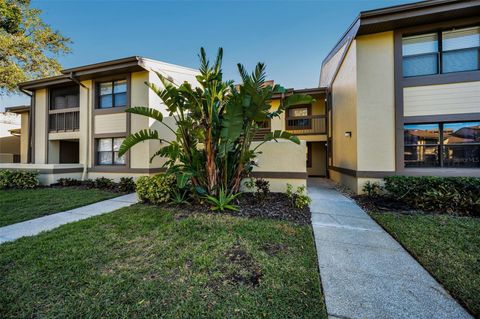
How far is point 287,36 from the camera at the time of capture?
1185 cm

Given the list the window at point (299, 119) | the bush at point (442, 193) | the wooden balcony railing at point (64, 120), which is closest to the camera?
the bush at point (442, 193)

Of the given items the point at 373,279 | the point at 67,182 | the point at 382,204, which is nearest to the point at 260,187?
the point at 382,204

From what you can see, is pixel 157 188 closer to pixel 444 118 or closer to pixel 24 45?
pixel 444 118

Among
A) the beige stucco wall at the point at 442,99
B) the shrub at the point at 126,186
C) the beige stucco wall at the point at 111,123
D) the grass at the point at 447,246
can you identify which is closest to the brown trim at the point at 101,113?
the beige stucco wall at the point at 111,123

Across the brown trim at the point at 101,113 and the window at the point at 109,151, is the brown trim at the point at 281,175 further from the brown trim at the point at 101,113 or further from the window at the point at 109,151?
the window at the point at 109,151

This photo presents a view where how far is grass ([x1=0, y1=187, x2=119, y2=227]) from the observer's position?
573cm

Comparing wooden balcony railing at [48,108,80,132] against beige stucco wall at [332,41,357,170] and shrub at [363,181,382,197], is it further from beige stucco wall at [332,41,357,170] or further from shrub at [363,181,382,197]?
shrub at [363,181,382,197]

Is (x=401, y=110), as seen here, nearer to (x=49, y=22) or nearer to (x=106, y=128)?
(x=106, y=128)

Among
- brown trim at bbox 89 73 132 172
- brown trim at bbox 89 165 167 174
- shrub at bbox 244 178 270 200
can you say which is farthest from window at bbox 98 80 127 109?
shrub at bbox 244 178 270 200

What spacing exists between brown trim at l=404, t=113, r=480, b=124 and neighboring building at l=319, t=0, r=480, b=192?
0.03 m

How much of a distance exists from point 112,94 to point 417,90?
13397 millimetres

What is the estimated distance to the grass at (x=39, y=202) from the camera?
573 cm

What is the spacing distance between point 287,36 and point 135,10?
8.03 m

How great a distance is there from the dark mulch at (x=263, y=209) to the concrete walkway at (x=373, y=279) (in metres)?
0.72
